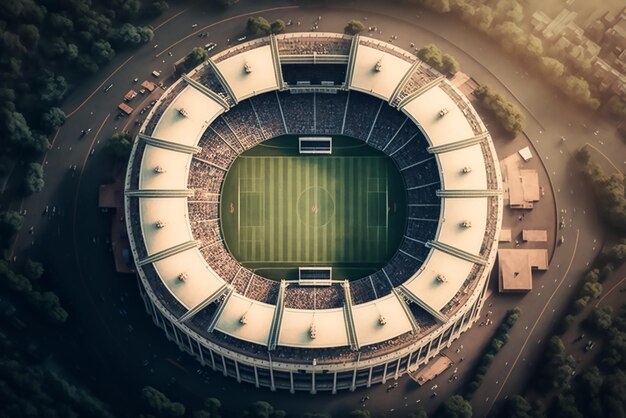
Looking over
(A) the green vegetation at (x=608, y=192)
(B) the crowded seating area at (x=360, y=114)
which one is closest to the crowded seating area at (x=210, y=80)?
(B) the crowded seating area at (x=360, y=114)

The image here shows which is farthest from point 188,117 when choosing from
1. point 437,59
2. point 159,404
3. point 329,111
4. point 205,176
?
point 159,404

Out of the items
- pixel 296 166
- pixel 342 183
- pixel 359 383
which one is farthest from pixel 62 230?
pixel 359 383

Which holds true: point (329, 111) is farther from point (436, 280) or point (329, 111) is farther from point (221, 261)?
point (436, 280)

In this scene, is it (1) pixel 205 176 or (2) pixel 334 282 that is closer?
(2) pixel 334 282

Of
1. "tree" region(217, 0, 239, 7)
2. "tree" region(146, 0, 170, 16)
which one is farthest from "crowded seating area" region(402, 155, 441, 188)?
"tree" region(146, 0, 170, 16)

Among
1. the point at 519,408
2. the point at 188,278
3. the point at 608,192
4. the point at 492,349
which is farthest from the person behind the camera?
the point at 608,192
